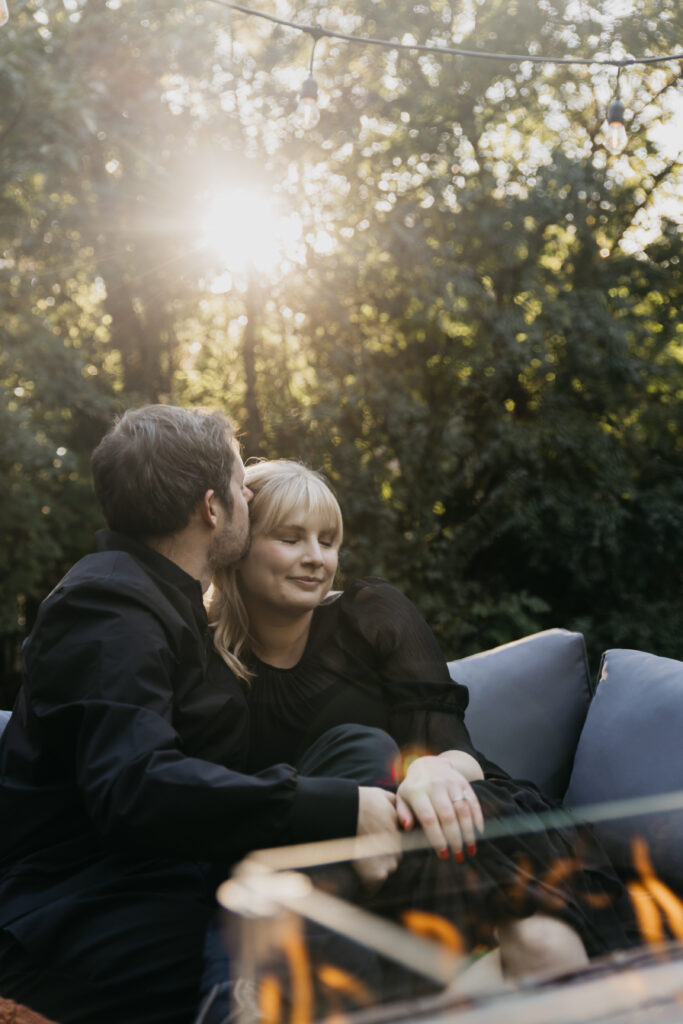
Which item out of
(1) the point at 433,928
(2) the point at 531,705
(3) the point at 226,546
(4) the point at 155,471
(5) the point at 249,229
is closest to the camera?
(1) the point at 433,928

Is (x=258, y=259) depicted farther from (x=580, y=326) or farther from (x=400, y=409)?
(x=580, y=326)

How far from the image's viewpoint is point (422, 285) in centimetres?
582

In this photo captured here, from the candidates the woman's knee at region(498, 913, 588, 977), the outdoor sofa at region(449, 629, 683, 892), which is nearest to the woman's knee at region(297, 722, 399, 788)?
the woman's knee at region(498, 913, 588, 977)

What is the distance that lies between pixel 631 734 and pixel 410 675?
2.60ft

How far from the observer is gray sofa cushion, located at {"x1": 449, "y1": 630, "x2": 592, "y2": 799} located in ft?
8.81

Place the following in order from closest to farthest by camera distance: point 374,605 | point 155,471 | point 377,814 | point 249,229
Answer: point 377,814 → point 155,471 → point 374,605 → point 249,229

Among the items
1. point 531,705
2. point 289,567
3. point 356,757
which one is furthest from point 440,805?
point 531,705

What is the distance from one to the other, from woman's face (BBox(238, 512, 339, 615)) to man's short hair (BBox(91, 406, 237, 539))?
34 cm

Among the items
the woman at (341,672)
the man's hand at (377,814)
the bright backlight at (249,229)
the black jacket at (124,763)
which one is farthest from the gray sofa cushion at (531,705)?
the bright backlight at (249,229)

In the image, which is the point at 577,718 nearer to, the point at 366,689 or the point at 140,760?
the point at 366,689

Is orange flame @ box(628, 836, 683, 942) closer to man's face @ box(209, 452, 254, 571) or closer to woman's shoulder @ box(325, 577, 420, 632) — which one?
woman's shoulder @ box(325, 577, 420, 632)

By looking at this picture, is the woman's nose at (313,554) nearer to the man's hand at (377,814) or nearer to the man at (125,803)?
the man at (125,803)

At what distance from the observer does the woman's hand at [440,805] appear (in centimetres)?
123

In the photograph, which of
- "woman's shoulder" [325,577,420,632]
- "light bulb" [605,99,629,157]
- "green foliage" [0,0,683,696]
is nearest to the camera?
"woman's shoulder" [325,577,420,632]
